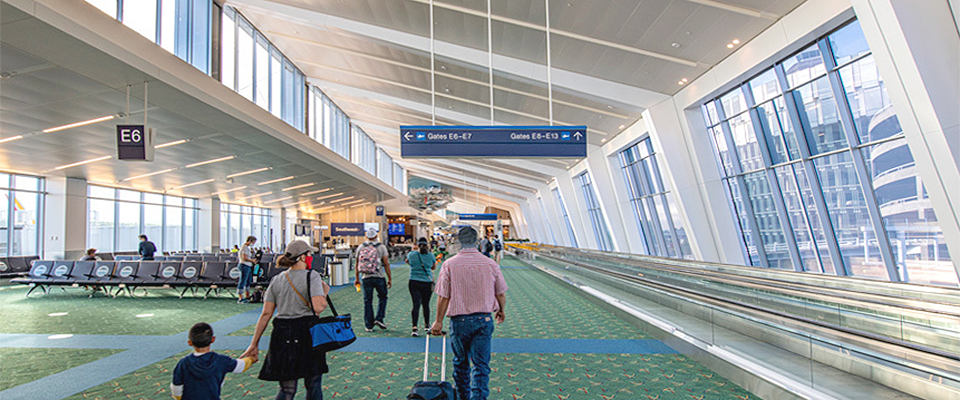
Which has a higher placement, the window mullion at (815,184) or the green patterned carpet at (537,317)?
the window mullion at (815,184)

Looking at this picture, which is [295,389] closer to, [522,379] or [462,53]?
[522,379]

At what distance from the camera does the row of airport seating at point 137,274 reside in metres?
12.4

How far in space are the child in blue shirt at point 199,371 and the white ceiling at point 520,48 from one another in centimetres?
933

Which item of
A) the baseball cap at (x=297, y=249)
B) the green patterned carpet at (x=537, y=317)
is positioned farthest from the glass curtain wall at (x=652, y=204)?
the baseball cap at (x=297, y=249)

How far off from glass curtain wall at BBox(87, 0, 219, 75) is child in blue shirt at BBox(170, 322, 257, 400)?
293 inches

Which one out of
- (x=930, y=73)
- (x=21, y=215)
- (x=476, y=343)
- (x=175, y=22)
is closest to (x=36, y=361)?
(x=476, y=343)

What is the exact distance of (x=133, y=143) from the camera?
8789 millimetres

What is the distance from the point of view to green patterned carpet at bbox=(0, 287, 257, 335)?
809 cm

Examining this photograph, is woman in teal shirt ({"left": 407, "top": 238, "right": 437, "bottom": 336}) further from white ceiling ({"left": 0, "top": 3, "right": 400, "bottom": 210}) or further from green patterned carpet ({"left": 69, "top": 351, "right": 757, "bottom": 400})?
white ceiling ({"left": 0, "top": 3, "right": 400, "bottom": 210})

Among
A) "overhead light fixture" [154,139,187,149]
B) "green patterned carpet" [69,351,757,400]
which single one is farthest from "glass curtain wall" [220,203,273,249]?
"green patterned carpet" [69,351,757,400]

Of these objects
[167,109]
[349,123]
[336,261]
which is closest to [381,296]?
[167,109]

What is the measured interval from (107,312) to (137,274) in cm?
322

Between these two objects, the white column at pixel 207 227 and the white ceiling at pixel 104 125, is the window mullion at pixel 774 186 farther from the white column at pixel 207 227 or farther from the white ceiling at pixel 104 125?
the white column at pixel 207 227

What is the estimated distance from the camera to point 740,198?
46.9ft
